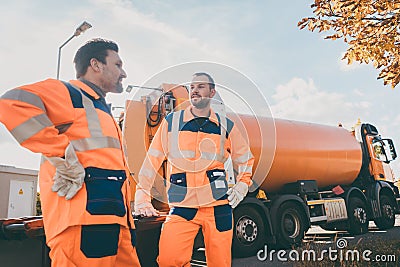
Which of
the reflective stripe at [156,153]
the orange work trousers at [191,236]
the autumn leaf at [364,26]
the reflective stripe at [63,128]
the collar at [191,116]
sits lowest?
the orange work trousers at [191,236]

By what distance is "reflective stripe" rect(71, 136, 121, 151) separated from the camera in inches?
90.5

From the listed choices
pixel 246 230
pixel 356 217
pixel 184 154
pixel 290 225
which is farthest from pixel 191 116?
pixel 356 217

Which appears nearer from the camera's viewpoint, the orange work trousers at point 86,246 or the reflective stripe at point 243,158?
the orange work trousers at point 86,246

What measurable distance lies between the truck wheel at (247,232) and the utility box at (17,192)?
6.05 metres

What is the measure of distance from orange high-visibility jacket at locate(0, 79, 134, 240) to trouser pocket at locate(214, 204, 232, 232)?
37.0 inches

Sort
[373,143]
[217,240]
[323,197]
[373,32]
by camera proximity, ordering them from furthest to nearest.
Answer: [373,143] → [323,197] → [373,32] → [217,240]

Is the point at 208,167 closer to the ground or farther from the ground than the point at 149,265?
farther from the ground

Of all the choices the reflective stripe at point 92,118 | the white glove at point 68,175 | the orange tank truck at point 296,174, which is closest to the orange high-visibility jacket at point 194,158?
the orange tank truck at point 296,174

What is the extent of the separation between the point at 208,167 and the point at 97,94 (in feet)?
4.08

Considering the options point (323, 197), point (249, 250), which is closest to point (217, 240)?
point (249, 250)

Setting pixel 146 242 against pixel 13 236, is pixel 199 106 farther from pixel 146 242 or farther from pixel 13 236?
Result: pixel 13 236

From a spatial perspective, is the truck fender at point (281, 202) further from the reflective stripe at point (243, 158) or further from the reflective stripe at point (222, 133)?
the reflective stripe at point (222, 133)

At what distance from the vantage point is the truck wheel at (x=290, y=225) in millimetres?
7551

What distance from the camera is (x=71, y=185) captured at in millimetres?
2174
